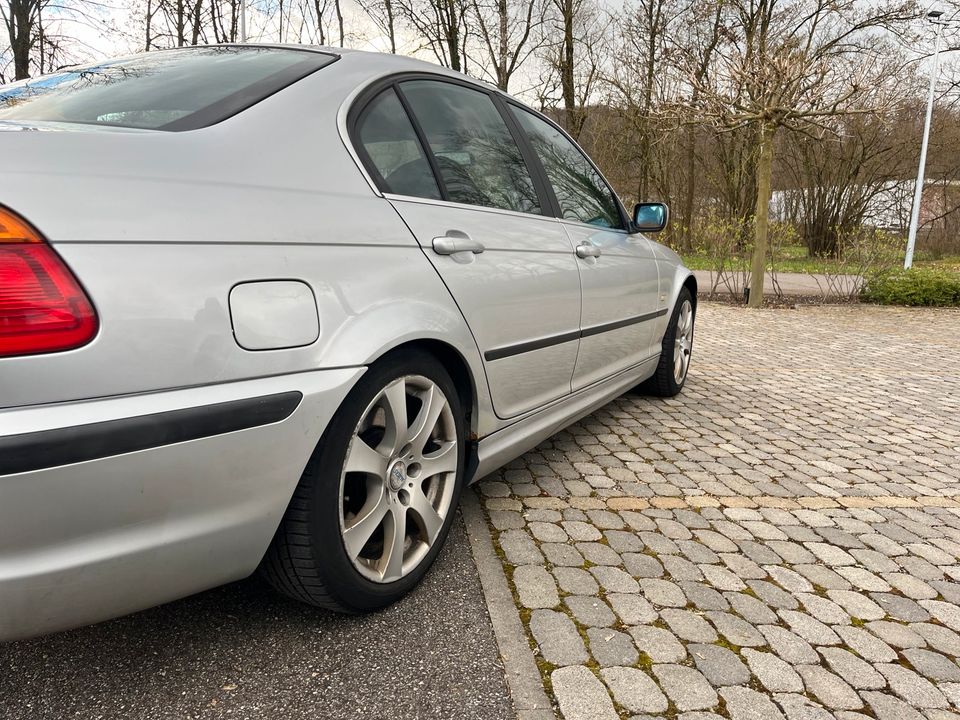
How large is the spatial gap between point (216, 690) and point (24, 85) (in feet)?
6.78

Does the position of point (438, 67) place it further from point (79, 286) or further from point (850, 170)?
point (850, 170)

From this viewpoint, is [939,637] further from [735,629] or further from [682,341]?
[682,341]

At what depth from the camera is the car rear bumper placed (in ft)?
4.33

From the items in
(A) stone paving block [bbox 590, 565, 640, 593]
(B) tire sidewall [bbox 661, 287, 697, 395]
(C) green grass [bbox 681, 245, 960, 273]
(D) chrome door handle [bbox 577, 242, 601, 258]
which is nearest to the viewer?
(A) stone paving block [bbox 590, 565, 640, 593]

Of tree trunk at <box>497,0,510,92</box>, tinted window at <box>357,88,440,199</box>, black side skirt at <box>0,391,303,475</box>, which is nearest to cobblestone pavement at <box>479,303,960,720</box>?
black side skirt at <box>0,391,303,475</box>

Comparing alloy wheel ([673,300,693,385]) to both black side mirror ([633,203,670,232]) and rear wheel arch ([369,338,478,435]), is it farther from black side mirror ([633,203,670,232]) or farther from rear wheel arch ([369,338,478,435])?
rear wheel arch ([369,338,478,435])

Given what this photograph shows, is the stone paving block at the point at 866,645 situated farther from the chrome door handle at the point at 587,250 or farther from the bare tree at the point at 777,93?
the bare tree at the point at 777,93

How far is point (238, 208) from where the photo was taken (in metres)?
1.64

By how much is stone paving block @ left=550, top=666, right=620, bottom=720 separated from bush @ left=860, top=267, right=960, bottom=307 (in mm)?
12356

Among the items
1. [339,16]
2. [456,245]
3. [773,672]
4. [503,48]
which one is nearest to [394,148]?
[456,245]

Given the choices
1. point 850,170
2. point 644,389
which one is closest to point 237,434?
point 644,389

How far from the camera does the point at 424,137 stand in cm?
245

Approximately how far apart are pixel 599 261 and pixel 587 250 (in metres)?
0.16

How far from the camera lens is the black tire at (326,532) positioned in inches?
71.1
